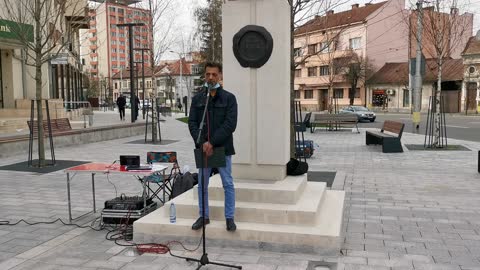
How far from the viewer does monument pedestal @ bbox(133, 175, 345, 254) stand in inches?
195

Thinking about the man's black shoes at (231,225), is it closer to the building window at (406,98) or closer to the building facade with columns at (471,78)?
the building facade with columns at (471,78)

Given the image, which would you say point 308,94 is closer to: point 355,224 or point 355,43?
point 355,43

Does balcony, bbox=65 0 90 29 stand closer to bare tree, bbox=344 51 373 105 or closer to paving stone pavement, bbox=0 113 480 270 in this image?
paving stone pavement, bbox=0 113 480 270

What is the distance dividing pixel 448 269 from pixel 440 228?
60.9 inches

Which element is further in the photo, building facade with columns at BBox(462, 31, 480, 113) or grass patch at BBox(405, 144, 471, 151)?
building facade with columns at BBox(462, 31, 480, 113)

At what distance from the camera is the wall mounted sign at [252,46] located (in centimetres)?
579

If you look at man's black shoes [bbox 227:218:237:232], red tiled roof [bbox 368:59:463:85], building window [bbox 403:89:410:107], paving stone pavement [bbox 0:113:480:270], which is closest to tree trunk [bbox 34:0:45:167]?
paving stone pavement [bbox 0:113:480:270]

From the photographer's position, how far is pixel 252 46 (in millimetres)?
5859

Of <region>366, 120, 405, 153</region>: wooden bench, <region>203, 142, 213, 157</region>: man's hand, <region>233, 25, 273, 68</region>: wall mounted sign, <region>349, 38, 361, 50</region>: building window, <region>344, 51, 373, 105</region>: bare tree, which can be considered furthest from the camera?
<region>349, 38, 361, 50</region>: building window

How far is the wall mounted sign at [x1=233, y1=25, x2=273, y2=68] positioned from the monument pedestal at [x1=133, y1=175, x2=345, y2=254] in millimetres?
1588

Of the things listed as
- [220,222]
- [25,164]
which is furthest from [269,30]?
[25,164]

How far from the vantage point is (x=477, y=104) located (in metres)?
42.7

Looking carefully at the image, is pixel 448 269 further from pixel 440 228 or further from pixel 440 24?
Result: pixel 440 24

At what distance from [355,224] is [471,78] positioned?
1698 inches
